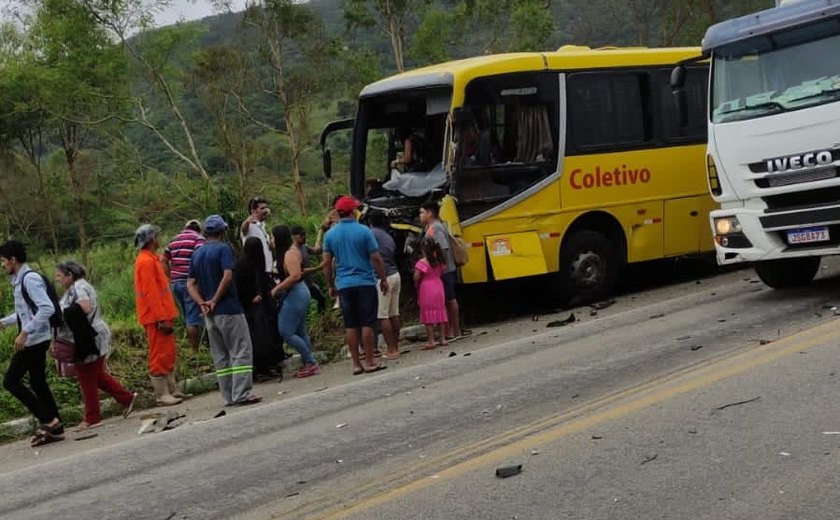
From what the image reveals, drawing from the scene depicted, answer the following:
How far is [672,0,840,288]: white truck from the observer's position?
9750 mm

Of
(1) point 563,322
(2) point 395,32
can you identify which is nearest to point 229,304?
(1) point 563,322

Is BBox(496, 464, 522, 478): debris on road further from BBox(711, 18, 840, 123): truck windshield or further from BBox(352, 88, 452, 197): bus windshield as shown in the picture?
BBox(352, 88, 452, 197): bus windshield

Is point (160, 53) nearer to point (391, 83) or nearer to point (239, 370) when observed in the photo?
point (391, 83)

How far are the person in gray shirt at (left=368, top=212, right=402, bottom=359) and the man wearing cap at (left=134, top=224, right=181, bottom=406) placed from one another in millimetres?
2322

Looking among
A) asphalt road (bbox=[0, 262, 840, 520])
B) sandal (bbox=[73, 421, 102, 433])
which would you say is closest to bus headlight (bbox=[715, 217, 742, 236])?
asphalt road (bbox=[0, 262, 840, 520])

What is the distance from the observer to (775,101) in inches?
399

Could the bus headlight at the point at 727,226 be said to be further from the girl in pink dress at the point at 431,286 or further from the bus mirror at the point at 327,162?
the bus mirror at the point at 327,162

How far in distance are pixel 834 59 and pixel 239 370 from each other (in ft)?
21.1

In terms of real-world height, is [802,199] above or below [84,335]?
above

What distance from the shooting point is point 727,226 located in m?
10.5

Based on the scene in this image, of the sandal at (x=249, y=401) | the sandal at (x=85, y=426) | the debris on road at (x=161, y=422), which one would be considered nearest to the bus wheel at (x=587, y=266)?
the sandal at (x=249, y=401)

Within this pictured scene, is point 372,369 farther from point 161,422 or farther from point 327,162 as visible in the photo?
point 327,162

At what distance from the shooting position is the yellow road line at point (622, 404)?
220 inches

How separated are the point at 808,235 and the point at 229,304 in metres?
5.56
